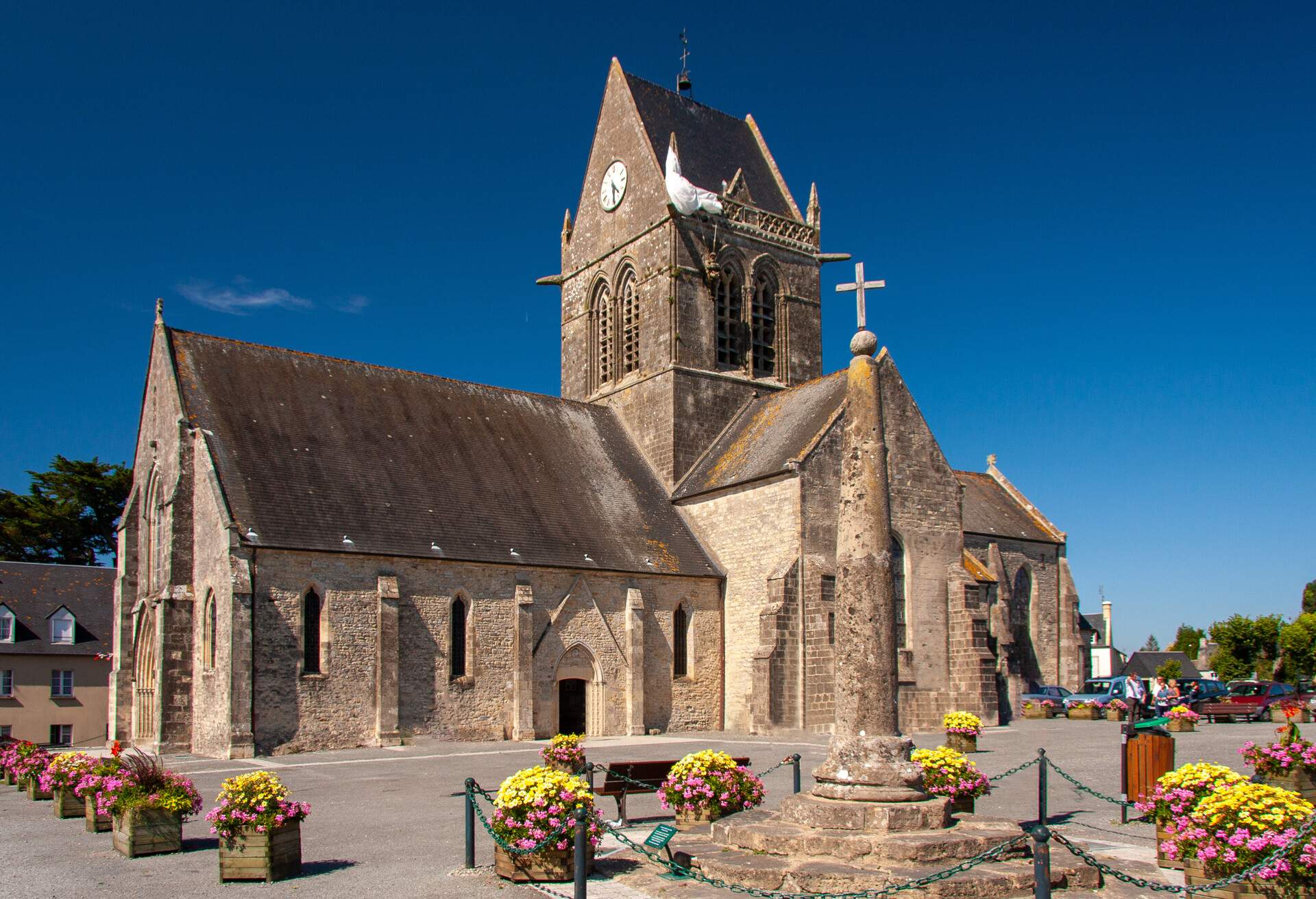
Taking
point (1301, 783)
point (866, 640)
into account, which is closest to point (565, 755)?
point (866, 640)

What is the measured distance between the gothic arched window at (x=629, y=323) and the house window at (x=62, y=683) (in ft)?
66.9

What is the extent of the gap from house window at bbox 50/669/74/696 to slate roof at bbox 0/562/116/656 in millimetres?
682

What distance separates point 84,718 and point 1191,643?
7304cm

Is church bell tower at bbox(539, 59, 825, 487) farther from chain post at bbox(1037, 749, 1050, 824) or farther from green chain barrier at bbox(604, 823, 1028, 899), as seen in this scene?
green chain barrier at bbox(604, 823, 1028, 899)

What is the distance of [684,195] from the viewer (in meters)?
35.4

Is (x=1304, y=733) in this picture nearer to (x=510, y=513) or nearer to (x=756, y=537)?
(x=756, y=537)

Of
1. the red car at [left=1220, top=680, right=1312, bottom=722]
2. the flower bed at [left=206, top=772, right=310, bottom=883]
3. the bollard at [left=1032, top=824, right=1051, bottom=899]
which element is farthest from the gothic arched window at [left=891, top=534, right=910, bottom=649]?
the bollard at [left=1032, top=824, right=1051, bottom=899]

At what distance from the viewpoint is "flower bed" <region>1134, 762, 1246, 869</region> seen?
34.7ft

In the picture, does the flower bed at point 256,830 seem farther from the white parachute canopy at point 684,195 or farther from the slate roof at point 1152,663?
the slate roof at point 1152,663

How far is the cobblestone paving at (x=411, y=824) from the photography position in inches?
416

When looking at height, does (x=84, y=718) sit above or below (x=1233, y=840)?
below

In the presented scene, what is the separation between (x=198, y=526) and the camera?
2570cm

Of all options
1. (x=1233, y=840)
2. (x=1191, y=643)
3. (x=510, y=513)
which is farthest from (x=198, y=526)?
(x=1191, y=643)

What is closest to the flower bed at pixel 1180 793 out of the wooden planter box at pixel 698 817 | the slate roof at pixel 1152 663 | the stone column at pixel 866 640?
the stone column at pixel 866 640
